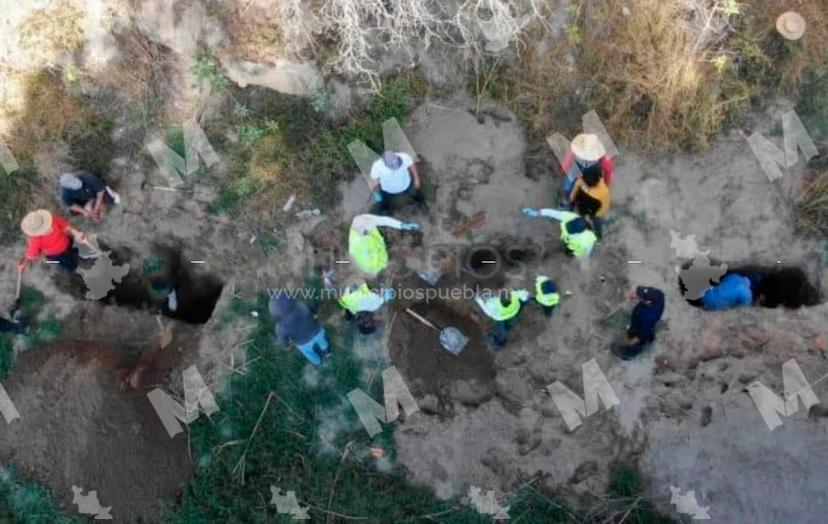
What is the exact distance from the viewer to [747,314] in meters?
6.41

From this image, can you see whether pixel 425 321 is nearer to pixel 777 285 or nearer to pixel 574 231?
pixel 574 231

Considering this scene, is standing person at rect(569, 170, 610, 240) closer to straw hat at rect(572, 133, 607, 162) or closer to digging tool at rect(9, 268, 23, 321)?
straw hat at rect(572, 133, 607, 162)

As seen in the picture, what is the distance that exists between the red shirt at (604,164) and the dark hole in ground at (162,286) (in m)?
3.84

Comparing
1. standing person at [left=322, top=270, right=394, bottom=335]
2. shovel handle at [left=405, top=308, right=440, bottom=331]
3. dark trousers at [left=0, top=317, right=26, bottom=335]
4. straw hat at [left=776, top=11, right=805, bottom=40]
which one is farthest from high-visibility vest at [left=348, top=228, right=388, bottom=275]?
straw hat at [left=776, top=11, right=805, bottom=40]

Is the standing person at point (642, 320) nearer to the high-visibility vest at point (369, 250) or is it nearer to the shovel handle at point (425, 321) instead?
the shovel handle at point (425, 321)

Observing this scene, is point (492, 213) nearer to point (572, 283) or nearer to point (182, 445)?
point (572, 283)

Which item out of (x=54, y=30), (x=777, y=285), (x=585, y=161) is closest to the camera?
(x=585, y=161)

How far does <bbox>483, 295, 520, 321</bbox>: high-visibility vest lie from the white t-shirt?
141 cm

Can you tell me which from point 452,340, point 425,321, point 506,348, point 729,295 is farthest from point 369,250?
point 729,295

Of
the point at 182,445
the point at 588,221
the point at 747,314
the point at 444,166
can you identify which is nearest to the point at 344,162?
the point at 444,166

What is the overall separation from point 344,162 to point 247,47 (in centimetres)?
162

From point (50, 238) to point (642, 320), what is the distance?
5600 millimetres

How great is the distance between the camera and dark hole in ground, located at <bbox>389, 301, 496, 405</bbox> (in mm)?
6449

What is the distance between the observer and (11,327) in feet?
21.3
